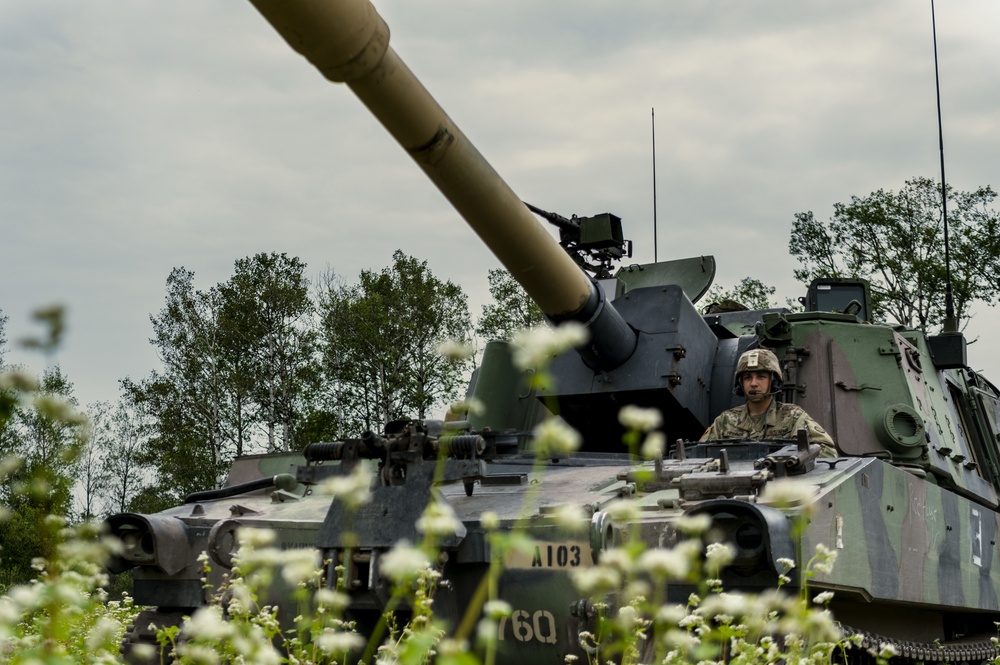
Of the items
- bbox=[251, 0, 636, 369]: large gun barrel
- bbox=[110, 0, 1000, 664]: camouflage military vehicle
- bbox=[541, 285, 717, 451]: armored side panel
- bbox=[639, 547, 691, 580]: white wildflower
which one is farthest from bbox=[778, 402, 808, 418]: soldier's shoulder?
bbox=[639, 547, 691, 580]: white wildflower

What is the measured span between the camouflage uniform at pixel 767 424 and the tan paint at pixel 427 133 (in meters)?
1.39

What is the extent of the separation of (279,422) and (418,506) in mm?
26350

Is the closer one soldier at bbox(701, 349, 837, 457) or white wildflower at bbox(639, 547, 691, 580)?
white wildflower at bbox(639, 547, 691, 580)

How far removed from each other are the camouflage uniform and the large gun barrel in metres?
0.86

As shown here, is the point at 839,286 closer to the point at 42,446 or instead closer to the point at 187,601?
the point at 187,601

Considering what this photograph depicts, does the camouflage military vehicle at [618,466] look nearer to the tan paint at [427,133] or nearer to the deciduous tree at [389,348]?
the tan paint at [427,133]

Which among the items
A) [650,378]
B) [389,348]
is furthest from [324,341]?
[650,378]

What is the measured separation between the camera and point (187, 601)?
6715mm

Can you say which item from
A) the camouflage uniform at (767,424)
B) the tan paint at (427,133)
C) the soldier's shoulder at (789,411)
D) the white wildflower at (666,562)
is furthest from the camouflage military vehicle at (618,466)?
the white wildflower at (666,562)

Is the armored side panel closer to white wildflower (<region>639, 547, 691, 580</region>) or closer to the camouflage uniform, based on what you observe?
the camouflage uniform

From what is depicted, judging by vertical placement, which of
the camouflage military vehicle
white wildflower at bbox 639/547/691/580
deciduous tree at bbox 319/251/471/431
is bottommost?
white wildflower at bbox 639/547/691/580

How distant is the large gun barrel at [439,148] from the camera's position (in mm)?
4203

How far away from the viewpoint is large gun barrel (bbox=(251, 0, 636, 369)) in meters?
4.20

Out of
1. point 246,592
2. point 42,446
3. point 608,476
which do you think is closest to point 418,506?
point 608,476
